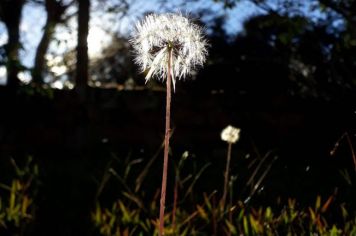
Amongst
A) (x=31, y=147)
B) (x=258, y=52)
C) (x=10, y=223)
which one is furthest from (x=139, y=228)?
(x=258, y=52)

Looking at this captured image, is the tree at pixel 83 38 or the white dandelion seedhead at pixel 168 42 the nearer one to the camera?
the white dandelion seedhead at pixel 168 42

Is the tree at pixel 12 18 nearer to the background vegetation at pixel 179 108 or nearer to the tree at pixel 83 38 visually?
the background vegetation at pixel 179 108

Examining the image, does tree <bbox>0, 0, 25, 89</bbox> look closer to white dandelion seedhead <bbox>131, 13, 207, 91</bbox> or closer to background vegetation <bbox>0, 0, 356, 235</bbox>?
background vegetation <bbox>0, 0, 356, 235</bbox>

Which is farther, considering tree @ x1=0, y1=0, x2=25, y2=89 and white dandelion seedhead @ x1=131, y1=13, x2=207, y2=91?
tree @ x1=0, y1=0, x2=25, y2=89

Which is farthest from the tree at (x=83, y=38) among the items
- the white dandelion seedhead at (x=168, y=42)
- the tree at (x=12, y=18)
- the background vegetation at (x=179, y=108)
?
the white dandelion seedhead at (x=168, y=42)

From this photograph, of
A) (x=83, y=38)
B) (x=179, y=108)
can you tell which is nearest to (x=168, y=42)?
(x=83, y=38)

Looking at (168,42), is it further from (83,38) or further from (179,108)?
(179,108)

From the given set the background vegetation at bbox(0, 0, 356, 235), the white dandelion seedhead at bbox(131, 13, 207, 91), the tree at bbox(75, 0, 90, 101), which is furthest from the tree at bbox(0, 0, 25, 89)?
the white dandelion seedhead at bbox(131, 13, 207, 91)

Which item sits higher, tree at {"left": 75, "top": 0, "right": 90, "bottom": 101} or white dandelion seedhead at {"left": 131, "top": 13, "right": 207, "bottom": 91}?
tree at {"left": 75, "top": 0, "right": 90, "bottom": 101}
